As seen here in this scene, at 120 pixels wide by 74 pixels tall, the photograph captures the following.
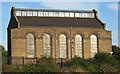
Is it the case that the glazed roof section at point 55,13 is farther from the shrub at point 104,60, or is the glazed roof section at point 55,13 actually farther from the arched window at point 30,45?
the shrub at point 104,60

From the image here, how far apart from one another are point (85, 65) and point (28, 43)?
15.5 m

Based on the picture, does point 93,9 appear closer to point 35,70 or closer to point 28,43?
point 28,43

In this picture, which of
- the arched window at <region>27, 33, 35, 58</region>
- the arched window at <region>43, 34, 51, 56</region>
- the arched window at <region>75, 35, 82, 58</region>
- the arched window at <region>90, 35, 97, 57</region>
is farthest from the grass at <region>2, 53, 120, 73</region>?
the arched window at <region>27, 33, 35, 58</region>

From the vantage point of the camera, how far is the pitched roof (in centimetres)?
4245

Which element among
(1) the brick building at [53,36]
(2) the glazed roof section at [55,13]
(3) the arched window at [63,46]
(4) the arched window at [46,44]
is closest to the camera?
(1) the brick building at [53,36]

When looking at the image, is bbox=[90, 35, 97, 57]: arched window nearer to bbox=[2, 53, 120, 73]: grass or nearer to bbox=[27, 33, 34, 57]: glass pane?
bbox=[27, 33, 34, 57]: glass pane

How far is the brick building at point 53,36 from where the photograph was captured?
40.4 metres

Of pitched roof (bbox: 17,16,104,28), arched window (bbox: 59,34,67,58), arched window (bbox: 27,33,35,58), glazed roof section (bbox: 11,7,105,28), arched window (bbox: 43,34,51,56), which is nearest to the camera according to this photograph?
arched window (bbox: 27,33,35,58)

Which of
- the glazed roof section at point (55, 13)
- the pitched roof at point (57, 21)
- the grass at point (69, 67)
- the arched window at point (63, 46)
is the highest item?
the glazed roof section at point (55, 13)

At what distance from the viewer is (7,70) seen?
2311cm

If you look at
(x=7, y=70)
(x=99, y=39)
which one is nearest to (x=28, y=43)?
(x=99, y=39)

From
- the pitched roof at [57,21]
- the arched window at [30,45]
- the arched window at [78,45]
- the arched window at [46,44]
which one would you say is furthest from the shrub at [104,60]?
the arched window at [30,45]

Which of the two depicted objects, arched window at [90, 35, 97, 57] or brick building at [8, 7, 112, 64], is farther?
arched window at [90, 35, 97, 57]

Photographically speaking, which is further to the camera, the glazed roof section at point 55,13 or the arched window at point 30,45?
the glazed roof section at point 55,13
